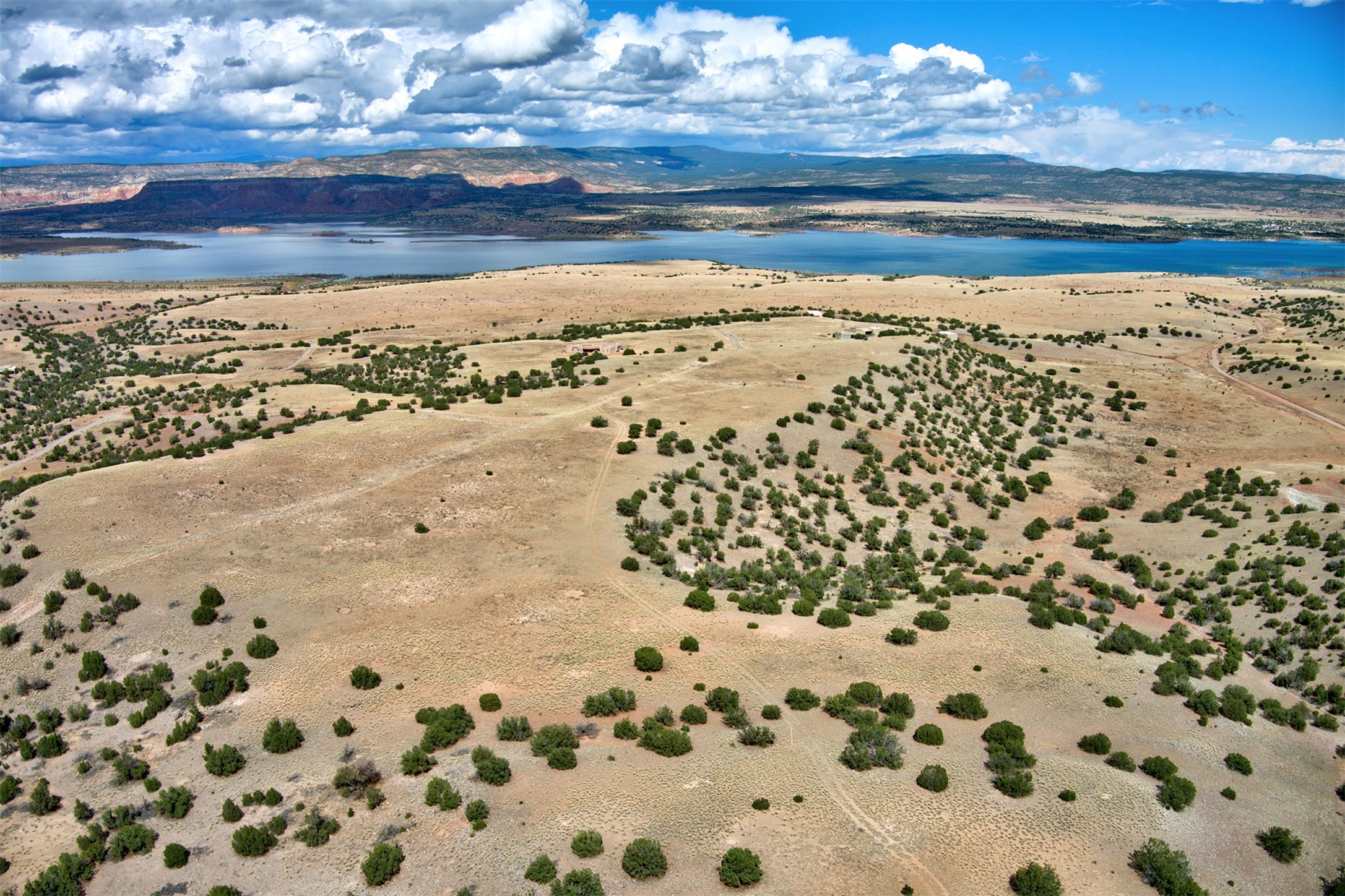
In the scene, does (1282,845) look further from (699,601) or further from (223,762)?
(223,762)

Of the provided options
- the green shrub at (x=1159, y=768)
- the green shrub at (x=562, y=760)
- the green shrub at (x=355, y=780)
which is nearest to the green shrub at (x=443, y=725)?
the green shrub at (x=355, y=780)

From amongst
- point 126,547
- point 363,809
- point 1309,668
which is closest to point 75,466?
point 126,547

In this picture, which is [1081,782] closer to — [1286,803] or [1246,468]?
[1286,803]

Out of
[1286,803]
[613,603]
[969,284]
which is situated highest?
[969,284]

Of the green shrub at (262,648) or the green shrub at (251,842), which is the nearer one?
the green shrub at (251,842)

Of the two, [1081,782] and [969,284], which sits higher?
[969,284]

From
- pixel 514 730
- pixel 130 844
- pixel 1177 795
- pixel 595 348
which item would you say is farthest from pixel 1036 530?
pixel 595 348

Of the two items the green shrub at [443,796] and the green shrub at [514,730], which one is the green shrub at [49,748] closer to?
the green shrub at [443,796]
